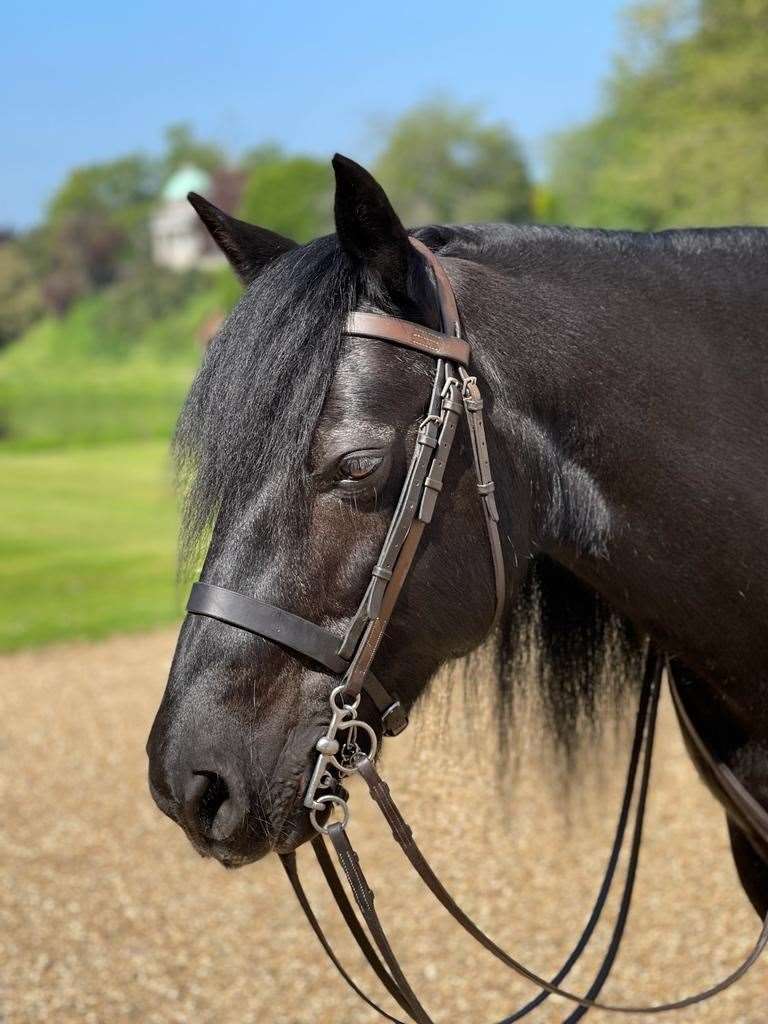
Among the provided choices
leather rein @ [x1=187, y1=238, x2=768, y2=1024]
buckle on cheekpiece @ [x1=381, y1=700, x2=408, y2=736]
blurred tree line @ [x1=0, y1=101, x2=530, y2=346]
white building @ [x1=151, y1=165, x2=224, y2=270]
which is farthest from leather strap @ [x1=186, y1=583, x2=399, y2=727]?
white building @ [x1=151, y1=165, x2=224, y2=270]

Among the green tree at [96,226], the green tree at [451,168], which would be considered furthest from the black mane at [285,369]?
the green tree at [96,226]

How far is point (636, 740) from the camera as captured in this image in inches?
103

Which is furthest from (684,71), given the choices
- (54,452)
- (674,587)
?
(674,587)

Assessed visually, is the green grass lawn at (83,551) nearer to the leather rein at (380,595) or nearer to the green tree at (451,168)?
the leather rein at (380,595)

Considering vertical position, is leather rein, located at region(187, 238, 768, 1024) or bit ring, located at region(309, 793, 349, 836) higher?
leather rein, located at region(187, 238, 768, 1024)

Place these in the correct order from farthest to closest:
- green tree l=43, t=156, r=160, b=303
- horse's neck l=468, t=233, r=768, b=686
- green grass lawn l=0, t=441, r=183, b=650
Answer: green tree l=43, t=156, r=160, b=303
green grass lawn l=0, t=441, r=183, b=650
horse's neck l=468, t=233, r=768, b=686

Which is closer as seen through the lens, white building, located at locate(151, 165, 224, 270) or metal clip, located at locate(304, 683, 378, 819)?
metal clip, located at locate(304, 683, 378, 819)

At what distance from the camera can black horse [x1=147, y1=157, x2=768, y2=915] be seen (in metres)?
1.93

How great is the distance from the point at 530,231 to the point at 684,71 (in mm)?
23910

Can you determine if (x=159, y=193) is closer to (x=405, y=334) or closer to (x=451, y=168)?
(x=451, y=168)

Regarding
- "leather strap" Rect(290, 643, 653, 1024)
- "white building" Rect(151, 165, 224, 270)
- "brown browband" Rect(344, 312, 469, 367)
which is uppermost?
"white building" Rect(151, 165, 224, 270)

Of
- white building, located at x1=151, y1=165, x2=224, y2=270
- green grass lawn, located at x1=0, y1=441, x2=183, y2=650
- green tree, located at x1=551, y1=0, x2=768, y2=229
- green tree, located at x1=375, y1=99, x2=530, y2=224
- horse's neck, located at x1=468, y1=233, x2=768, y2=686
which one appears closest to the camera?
horse's neck, located at x1=468, y1=233, x2=768, y2=686

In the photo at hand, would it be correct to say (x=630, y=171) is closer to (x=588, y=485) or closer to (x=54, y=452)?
(x=54, y=452)

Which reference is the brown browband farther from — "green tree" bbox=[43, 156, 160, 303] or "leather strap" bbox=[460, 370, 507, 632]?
"green tree" bbox=[43, 156, 160, 303]
